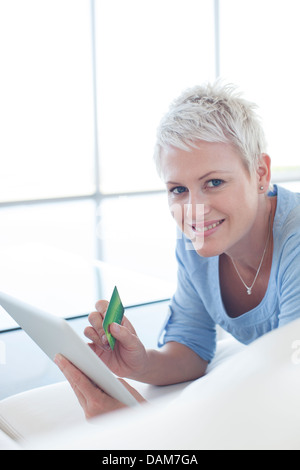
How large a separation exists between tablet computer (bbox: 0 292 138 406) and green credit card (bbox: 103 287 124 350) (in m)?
0.12

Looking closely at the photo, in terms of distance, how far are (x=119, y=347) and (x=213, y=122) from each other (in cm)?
56

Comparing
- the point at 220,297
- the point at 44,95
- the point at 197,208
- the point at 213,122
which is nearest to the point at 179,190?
the point at 197,208

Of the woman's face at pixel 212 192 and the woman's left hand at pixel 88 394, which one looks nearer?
the woman's left hand at pixel 88 394

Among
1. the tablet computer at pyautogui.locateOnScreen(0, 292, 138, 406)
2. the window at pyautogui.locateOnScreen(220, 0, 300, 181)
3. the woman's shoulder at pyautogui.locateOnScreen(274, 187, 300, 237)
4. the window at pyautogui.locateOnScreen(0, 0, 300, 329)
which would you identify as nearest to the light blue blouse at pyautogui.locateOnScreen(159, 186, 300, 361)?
the woman's shoulder at pyautogui.locateOnScreen(274, 187, 300, 237)

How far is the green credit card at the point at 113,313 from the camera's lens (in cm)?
107

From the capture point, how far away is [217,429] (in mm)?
362

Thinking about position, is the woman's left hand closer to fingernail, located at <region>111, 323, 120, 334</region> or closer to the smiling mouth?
fingernail, located at <region>111, 323, 120, 334</region>

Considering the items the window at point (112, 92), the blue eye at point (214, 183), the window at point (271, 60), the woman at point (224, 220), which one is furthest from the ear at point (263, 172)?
the window at point (271, 60)

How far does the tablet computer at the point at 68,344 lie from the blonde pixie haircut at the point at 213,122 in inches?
20.0

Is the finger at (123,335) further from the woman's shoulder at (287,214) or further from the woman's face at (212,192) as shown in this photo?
the woman's shoulder at (287,214)

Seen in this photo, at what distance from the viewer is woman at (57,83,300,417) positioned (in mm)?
1231

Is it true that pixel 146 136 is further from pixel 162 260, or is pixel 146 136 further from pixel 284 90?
pixel 162 260

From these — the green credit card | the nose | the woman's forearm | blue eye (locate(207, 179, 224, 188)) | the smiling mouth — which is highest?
blue eye (locate(207, 179, 224, 188))

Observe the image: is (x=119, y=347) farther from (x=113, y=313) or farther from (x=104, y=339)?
(x=113, y=313)
